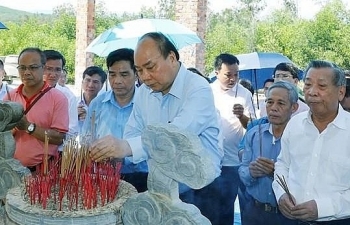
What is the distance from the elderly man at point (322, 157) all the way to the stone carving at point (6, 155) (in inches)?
50.1

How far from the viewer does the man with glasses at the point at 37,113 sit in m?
2.82

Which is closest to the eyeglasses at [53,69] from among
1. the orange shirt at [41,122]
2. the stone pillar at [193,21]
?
the orange shirt at [41,122]

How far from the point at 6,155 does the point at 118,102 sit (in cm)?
101

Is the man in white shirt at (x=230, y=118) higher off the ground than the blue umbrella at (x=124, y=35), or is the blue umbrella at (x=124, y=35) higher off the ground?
the blue umbrella at (x=124, y=35)

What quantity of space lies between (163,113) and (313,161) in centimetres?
76

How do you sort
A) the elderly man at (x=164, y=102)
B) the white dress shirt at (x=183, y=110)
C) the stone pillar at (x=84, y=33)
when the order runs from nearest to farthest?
the elderly man at (x=164, y=102)
the white dress shirt at (x=183, y=110)
the stone pillar at (x=84, y=33)

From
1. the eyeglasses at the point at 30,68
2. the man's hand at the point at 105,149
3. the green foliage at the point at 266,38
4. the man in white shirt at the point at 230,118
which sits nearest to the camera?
the man's hand at the point at 105,149

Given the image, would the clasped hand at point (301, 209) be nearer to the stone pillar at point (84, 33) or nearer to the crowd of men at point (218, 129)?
the crowd of men at point (218, 129)

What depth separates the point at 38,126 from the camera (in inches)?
109

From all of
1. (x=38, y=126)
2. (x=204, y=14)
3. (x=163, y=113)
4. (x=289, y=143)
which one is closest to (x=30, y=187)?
(x=163, y=113)

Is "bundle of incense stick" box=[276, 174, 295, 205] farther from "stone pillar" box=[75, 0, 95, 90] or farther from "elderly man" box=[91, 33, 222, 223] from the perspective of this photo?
"stone pillar" box=[75, 0, 95, 90]

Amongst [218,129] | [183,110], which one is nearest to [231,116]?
[218,129]

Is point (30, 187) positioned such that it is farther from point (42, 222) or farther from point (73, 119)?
point (73, 119)

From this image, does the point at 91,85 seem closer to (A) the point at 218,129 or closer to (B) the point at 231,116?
(B) the point at 231,116
